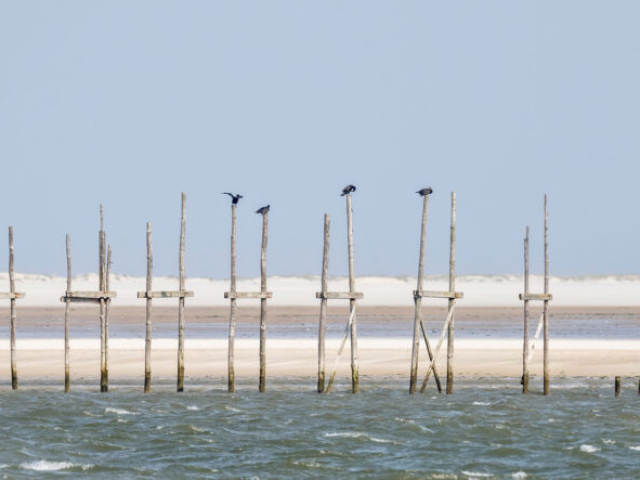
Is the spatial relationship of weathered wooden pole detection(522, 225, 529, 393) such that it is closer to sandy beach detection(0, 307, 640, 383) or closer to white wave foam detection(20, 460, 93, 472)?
sandy beach detection(0, 307, 640, 383)

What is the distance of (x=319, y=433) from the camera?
26828 mm

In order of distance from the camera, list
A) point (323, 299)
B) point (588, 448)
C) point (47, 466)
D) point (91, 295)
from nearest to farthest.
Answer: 1. point (47, 466)
2. point (588, 448)
3. point (323, 299)
4. point (91, 295)

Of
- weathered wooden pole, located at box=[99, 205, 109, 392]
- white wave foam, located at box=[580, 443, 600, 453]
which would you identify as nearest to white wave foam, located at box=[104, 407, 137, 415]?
weathered wooden pole, located at box=[99, 205, 109, 392]

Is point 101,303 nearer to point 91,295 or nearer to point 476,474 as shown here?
point 91,295

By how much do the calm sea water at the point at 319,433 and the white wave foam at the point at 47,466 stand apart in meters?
0.04

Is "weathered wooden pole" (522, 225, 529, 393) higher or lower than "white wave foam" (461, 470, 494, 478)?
higher

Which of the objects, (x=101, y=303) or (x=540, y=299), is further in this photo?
(x=101, y=303)

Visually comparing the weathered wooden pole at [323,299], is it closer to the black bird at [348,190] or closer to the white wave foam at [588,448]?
the black bird at [348,190]

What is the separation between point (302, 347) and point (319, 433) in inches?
695

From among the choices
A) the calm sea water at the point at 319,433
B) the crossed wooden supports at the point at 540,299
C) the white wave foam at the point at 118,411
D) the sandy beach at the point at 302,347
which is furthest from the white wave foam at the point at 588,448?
the sandy beach at the point at 302,347

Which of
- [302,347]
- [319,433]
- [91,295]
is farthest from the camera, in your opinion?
[302,347]

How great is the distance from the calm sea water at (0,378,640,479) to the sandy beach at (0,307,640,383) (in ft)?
12.7

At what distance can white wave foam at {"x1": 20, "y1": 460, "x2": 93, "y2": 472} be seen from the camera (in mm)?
23062

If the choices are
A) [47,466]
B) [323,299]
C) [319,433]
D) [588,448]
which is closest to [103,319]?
[323,299]
